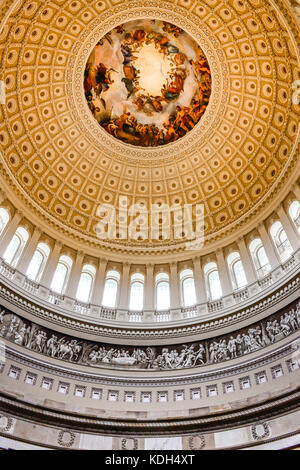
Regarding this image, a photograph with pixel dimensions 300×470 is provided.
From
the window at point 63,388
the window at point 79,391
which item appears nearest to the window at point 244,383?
the window at point 79,391

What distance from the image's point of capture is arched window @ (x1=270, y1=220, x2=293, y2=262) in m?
23.3

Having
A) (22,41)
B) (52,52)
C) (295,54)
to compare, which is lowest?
(295,54)

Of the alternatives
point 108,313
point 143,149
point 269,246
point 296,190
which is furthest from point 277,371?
point 143,149

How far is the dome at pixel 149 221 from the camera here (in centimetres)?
1920

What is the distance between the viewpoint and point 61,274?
26.6m

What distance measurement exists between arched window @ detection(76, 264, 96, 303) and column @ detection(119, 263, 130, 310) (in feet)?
6.88

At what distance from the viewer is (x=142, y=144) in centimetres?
3275

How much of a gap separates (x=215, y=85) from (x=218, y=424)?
23221mm

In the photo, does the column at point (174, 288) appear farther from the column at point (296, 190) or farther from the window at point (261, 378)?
the column at point (296, 190)

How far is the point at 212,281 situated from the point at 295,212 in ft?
22.9

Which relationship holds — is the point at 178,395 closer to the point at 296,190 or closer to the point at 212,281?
the point at 212,281
